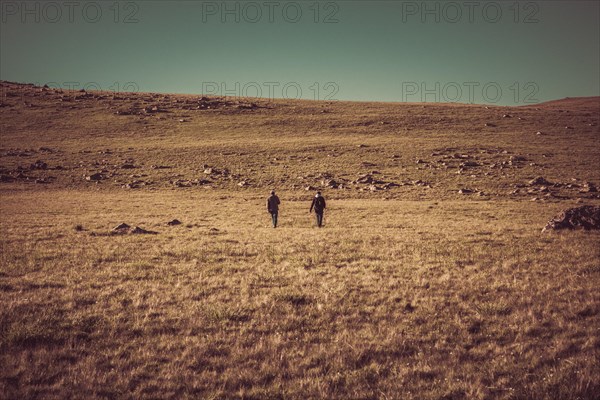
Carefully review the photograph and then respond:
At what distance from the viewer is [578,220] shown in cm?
1761

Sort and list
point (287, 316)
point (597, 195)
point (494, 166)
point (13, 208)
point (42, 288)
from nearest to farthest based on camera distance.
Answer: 1. point (287, 316)
2. point (42, 288)
3. point (13, 208)
4. point (597, 195)
5. point (494, 166)

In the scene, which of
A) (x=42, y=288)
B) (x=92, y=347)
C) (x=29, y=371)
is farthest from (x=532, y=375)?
(x=42, y=288)

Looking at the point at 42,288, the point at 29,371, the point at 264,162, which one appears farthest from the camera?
the point at 264,162

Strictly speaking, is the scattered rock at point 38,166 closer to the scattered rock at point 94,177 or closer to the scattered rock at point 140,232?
the scattered rock at point 94,177

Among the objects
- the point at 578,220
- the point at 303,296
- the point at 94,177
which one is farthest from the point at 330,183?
the point at 303,296

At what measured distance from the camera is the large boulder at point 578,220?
17.3 meters

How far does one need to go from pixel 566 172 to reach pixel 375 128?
3268cm

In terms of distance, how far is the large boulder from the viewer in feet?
56.7

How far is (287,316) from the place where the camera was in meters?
7.74

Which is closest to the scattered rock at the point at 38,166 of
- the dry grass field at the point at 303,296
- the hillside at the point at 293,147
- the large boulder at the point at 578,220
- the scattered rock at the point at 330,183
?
the hillside at the point at 293,147

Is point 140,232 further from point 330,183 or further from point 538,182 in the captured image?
point 538,182

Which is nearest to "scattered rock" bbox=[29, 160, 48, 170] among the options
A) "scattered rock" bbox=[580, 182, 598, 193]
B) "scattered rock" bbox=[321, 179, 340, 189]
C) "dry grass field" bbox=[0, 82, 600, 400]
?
"dry grass field" bbox=[0, 82, 600, 400]

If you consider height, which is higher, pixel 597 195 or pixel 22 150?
pixel 22 150

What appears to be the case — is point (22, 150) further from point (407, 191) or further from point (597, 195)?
point (597, 195)
